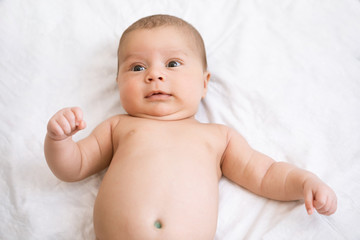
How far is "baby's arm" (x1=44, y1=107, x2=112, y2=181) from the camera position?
35.3 inches

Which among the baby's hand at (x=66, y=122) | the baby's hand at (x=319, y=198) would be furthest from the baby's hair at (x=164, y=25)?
the baby's hand at (x=319, y=198)

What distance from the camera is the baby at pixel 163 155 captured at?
3.11 feet

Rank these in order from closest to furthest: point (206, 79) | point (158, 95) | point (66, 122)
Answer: point (66, 122)
point (158, 95)
point (206, 79)

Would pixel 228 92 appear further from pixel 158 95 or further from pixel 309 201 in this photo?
pixel 309 201

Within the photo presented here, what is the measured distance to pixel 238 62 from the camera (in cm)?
141

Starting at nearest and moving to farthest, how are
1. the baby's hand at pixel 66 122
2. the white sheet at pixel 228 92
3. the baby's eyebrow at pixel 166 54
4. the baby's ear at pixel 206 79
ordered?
the baby's hand at pixel 66 122 → the white sheet at pixel 228 92 → the baby's eyebrow at pixel 166 54 → the baby's ear at pixel 206 79

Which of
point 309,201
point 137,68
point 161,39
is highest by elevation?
point 161,39

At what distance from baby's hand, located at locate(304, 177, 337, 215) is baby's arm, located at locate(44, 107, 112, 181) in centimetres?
70

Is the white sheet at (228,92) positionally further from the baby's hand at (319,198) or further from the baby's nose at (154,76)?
the baby's nose at (154,76)

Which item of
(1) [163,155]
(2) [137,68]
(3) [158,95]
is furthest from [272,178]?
(2) [137,68]

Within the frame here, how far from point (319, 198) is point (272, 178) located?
0.56ft

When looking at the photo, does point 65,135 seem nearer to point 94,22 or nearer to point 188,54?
A: point 188,54

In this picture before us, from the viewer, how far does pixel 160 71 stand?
115 cm

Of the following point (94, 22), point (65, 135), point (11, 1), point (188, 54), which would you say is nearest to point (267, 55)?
point (188, 54)
